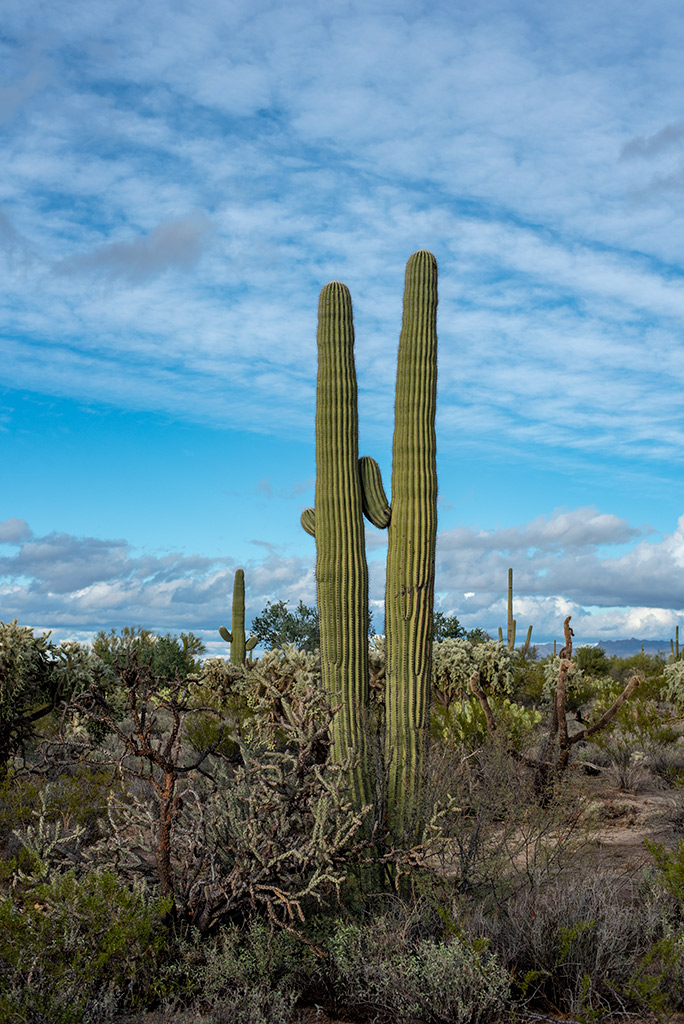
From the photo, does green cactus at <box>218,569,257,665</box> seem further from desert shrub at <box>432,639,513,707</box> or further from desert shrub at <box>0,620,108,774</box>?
desert shrub at <box>0,620,108,774</box>

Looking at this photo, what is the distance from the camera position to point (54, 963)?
4.56 m

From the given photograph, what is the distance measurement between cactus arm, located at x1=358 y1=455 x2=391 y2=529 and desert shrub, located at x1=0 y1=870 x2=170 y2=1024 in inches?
178

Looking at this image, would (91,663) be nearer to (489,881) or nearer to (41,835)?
(41,835)

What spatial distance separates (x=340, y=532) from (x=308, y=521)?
3.14ft

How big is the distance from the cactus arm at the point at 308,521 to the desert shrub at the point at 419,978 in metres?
4.79

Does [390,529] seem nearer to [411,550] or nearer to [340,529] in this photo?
[411,550]

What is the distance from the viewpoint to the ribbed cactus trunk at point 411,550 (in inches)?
305

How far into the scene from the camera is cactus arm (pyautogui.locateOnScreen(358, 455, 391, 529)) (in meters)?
8.73

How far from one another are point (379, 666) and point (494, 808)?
5038 millimetres

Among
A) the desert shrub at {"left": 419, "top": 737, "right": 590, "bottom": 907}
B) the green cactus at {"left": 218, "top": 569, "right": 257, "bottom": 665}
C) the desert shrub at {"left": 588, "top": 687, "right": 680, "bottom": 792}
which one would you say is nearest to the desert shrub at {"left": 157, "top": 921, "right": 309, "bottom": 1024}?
the desert shrub at {"left": 419, "top": 737, "right": 590, "bottom": 907}

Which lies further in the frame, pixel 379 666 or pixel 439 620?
pixel 439 620

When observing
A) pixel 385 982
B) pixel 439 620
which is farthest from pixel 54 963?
pixel 439 620

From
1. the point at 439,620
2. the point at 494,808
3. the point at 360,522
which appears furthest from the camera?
the point at 439,620

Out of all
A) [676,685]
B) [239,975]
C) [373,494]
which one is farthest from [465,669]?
[239,975]
